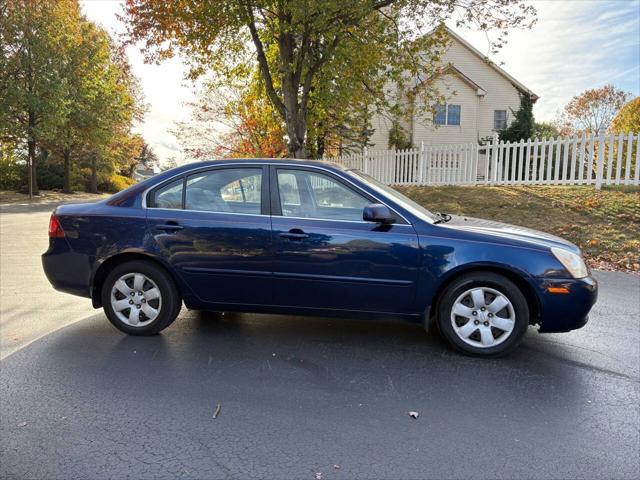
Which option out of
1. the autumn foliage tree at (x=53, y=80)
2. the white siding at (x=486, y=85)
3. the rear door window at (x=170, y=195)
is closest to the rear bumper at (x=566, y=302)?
the rear door window at (x=170, y=195)

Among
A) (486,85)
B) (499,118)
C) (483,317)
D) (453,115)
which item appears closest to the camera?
(483,317)

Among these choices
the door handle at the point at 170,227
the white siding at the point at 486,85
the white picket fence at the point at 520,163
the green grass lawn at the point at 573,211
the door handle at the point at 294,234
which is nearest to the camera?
the door handle at the point at 294,234

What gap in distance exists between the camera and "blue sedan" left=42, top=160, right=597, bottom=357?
3.98 meters

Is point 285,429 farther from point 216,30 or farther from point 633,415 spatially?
point 216,30

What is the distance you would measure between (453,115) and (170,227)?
2711cm

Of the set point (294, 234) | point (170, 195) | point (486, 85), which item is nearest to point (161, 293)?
point (170, 195)

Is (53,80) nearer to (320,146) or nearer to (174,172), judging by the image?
(320,146)

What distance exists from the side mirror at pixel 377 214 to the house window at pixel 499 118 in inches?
1123

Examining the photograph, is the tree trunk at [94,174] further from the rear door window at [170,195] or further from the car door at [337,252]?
the car door at [337,252]

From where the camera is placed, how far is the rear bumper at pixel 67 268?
14.8ft

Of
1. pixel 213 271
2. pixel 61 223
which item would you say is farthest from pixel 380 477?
pixel 61 223

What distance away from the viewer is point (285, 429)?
294 cm

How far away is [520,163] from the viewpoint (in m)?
13.6

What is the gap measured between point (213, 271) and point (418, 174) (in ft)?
43.5
